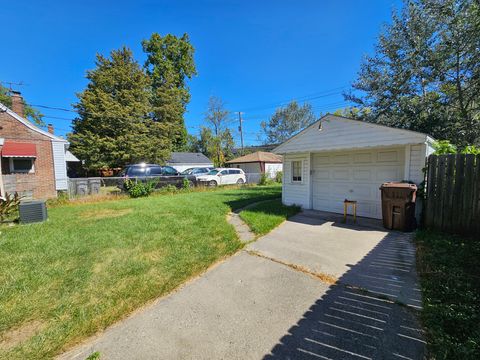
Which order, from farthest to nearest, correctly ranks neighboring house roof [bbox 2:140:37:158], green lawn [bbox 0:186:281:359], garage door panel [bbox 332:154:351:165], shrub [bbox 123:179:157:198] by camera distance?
shrub [bbox 123:179:157:198]
neighboring house roof [bbox 2:140:37:158]
garage door panel [bbox 332:154:351:165]
green lawn [bbox 0:186:281:359]

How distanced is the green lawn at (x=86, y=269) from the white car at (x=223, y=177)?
10475mm

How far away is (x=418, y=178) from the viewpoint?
580cm

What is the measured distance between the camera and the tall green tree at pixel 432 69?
32.8 ft

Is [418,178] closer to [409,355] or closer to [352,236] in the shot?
[352,236]

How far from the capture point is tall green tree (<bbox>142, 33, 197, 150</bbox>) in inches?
1034

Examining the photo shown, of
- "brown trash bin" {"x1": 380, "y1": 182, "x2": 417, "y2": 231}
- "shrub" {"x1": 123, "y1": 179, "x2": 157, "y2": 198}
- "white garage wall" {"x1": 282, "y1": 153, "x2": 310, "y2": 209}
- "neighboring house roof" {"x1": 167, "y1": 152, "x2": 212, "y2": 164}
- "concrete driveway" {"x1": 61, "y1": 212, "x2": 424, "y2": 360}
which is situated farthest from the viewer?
"neighboring house roof" {"x1": 167, "y1": 152, "x2": 212, "y2": 164}

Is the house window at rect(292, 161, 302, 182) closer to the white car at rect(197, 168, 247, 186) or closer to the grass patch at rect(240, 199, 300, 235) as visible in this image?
the grass patch at rect(240, 199, 300, 235)

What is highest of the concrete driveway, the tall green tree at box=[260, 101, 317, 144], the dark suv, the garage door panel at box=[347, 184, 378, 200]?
the tall green tree at box=[260, 101, 317, 144]

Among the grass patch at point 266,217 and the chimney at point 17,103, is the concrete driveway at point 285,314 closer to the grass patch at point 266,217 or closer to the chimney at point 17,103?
the grass patch at point 266,217

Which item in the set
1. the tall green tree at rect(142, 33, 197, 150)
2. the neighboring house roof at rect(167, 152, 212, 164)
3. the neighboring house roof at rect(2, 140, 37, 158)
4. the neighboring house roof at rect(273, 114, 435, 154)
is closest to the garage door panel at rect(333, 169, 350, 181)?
the neighboring house roof at rect(273, 114, 435, 154)

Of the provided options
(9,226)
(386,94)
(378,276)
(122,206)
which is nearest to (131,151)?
(122,206)

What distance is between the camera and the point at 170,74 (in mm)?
29234

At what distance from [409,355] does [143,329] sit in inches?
103

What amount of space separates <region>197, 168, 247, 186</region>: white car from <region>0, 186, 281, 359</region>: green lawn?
10.5 meters
